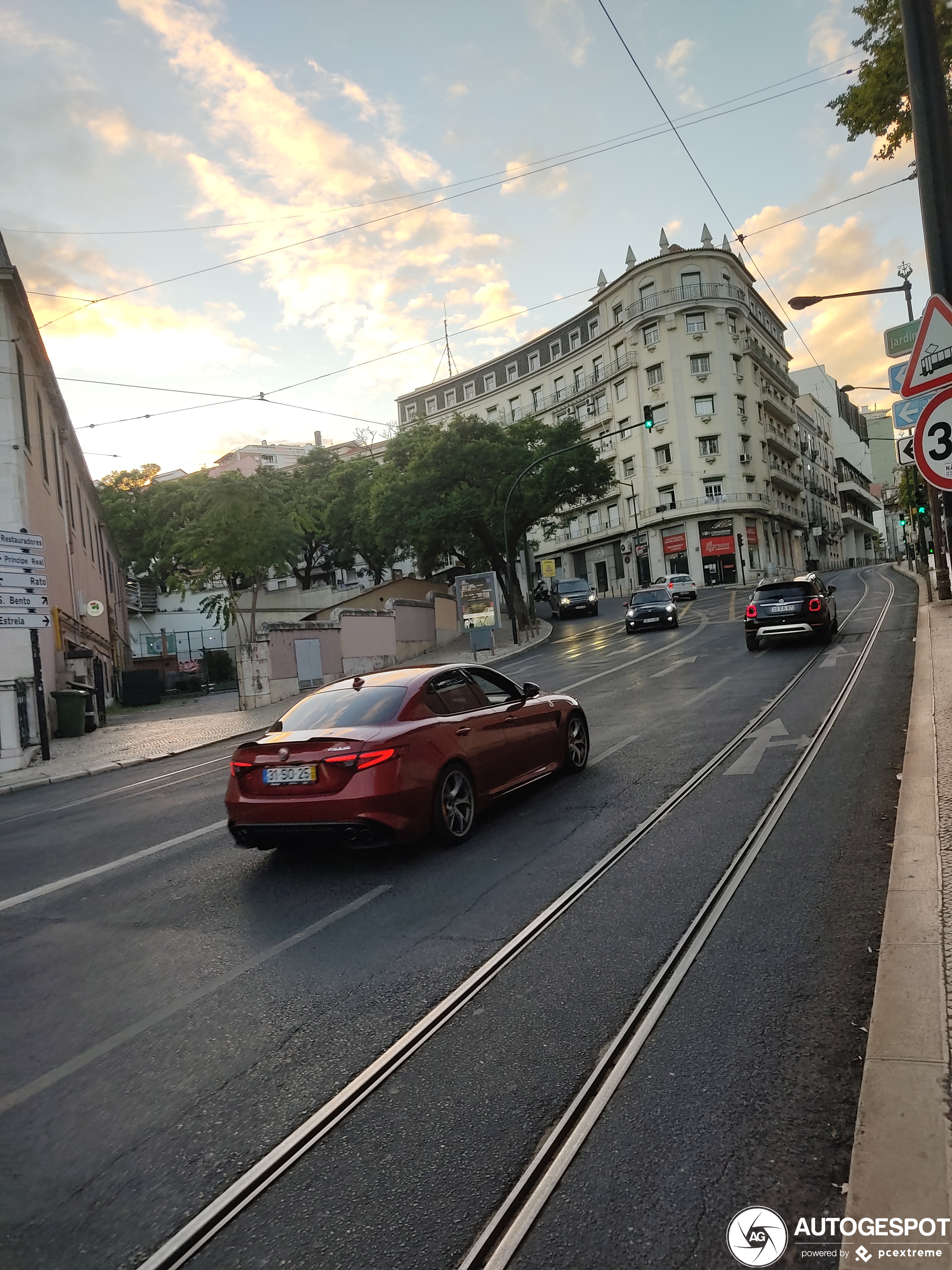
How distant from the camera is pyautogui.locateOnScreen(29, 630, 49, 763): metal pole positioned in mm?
16516

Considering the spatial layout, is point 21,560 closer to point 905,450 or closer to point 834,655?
point 905,450

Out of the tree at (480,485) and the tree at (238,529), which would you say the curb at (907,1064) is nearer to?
the tree at (238,529)

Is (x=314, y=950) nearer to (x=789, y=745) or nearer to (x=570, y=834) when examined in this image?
(x=570, y=834)

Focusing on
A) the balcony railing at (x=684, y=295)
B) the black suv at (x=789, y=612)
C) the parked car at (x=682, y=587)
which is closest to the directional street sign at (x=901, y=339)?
the black suv at (x=789, y=612)

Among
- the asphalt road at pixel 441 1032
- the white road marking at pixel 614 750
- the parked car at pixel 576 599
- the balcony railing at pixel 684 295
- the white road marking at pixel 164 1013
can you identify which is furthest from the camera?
the balcony railing at pixel 684 295

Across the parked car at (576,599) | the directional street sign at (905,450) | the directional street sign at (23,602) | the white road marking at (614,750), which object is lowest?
the white road marking at (614,750)

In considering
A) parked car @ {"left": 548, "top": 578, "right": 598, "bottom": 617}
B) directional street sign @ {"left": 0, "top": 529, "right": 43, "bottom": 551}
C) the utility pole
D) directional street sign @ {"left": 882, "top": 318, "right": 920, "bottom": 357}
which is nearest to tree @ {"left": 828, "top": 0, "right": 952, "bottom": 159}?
directional street sign @ {"left": 882, "top": 318, "right": 920, "bottom": 357}

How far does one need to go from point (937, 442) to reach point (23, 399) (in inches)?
821

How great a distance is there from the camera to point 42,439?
2378 cm

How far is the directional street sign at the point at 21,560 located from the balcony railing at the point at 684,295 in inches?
2188

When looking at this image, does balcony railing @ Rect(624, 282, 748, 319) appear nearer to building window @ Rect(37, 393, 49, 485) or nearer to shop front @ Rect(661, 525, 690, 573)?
shop front @ Rect(661, 525, 690, 573)

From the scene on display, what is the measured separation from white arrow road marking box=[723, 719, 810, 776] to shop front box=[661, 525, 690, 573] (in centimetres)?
5278

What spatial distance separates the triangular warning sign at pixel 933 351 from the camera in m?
5.61

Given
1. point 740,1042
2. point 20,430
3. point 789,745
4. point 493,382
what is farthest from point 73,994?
point 493,382
